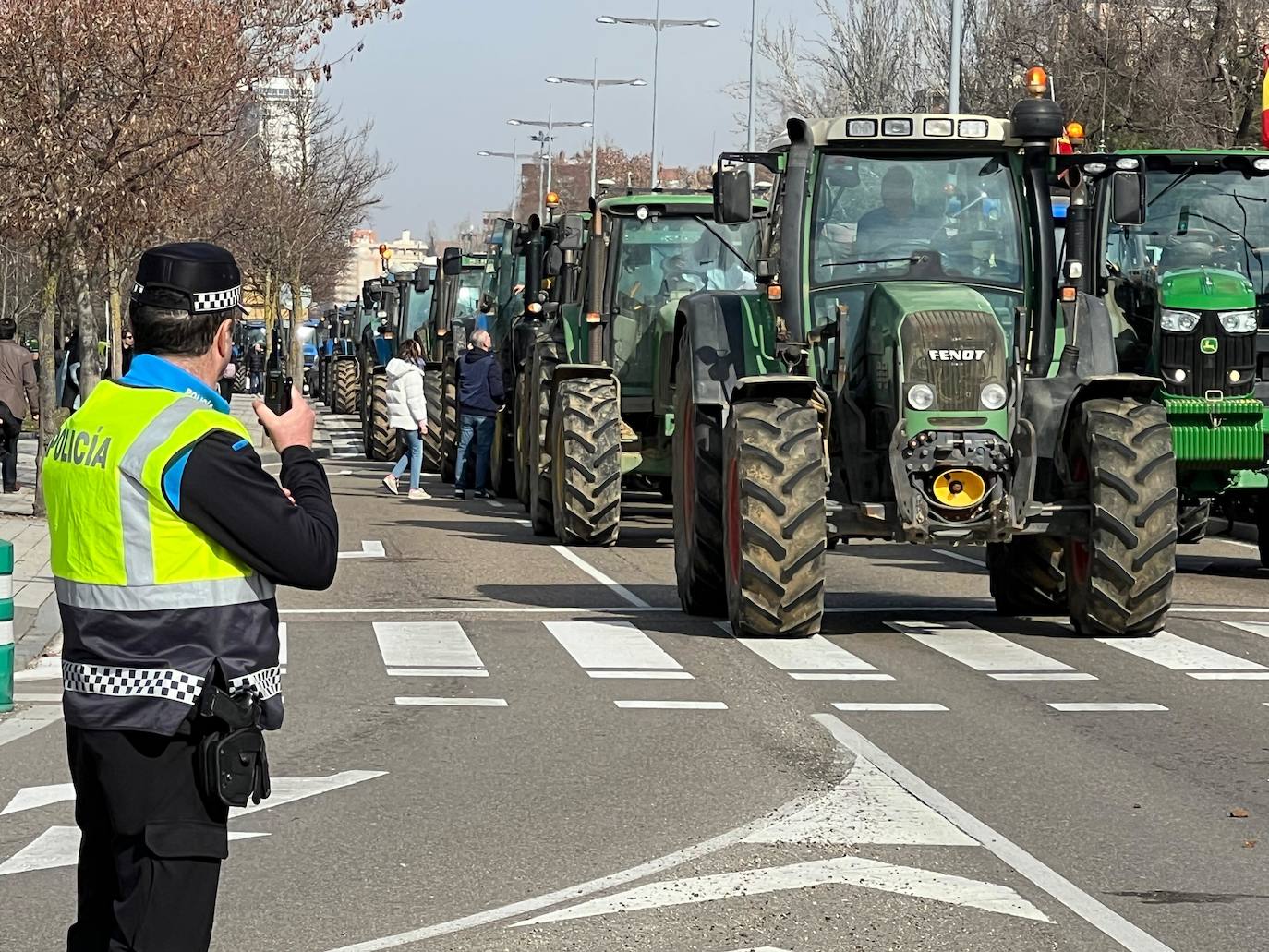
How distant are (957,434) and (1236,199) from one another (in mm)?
5934

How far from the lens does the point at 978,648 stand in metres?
13.1

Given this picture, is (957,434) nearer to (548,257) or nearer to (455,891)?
(455,891)

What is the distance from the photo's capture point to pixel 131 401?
15.4 feet

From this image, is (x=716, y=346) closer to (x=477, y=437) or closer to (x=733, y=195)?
(x=733, y=195)

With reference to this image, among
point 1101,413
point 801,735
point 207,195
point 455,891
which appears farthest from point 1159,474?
point 207,195

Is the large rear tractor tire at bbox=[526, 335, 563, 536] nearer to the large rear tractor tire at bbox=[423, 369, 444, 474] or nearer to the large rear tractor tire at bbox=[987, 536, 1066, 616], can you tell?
the large rear tractor tire at bbox=[987, 536, 1066, 616]

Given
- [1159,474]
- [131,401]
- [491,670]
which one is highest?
[131,401]

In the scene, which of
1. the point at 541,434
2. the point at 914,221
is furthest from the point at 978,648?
the point at 541,434

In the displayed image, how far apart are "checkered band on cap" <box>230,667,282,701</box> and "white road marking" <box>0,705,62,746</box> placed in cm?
564

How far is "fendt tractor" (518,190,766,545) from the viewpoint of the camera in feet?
66.4

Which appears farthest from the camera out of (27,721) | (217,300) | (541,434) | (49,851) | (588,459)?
(541,434)

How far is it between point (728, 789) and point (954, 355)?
4389 mm

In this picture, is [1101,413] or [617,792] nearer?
[617,792]

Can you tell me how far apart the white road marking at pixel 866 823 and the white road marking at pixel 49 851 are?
1.83 m
